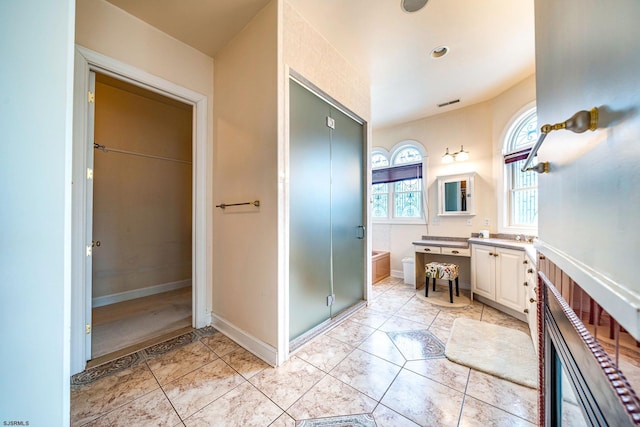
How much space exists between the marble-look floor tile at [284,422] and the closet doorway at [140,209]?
1669mm

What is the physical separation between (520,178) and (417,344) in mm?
2831

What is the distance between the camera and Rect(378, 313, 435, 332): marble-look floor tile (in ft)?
7.65

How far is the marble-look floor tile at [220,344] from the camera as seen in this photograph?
1964 millimetres

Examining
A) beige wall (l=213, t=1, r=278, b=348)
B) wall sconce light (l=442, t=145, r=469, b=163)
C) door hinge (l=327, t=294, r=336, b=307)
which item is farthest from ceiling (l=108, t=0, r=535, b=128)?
door hinge (l=327, t=294, r=336, b=307)

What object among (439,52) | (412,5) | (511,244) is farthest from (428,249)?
(412,5)

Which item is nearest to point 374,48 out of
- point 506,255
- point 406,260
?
point 506,255

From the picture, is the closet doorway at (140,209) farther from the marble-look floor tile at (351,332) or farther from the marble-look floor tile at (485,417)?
the marble-look floor tile at (485,417)

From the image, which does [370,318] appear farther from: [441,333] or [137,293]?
[137,293]

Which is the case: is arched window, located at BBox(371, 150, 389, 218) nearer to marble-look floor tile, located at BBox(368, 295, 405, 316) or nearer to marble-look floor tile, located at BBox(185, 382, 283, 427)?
marble-look floor tile, located at BBox(368, 295, 405, 316)

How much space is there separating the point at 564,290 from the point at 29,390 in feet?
5.43

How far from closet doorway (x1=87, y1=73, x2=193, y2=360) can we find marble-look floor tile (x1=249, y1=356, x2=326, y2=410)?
1344 mm

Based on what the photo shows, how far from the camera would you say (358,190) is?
2893mm

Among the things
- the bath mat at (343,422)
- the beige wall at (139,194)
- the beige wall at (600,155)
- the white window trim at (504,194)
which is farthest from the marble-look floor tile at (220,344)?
the white window trim at (504,194)

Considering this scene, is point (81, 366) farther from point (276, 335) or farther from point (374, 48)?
point (374, 48)
